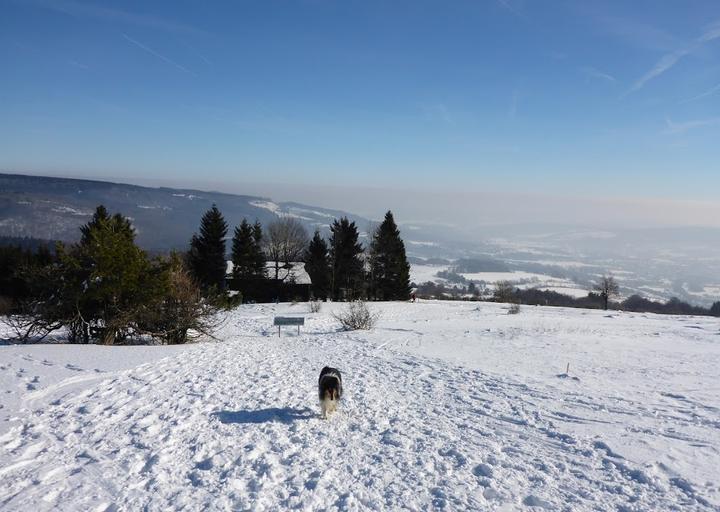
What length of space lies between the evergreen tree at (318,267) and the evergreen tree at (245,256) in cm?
582

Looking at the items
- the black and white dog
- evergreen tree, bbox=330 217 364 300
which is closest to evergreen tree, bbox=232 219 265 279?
evergreen tree, bbox=330 217 364 300

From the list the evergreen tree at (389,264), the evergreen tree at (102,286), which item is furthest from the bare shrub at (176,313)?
the evergreen tree at (389,264)

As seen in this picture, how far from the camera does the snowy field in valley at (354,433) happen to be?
520cm

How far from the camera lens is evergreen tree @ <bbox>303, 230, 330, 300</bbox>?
4634 cm

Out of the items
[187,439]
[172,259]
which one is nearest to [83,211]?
[172,259]

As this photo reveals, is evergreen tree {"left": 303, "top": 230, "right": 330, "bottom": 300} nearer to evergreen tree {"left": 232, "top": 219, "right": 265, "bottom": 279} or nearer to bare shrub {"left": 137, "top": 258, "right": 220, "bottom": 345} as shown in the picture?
evergreen tree {"left": 232, "top": 219, "right": 265, "bottom": 279}

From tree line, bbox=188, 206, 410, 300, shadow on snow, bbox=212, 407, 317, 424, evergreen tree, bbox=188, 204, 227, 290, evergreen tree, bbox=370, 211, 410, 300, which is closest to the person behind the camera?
shadow on snow, bbox=212, 407, 317, 424

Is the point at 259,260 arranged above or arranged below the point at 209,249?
below

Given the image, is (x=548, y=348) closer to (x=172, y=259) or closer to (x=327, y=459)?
(x=327, y=459)

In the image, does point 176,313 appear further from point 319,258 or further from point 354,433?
point 319,258

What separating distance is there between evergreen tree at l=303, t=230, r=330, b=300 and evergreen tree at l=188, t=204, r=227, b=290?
9665 mm

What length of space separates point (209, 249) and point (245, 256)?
3705 mm

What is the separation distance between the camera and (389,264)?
46.0 m

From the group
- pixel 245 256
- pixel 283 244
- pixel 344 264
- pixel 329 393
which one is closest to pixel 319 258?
pixel 344 264
